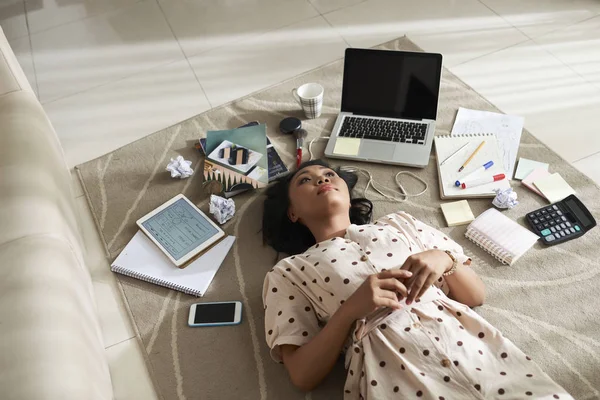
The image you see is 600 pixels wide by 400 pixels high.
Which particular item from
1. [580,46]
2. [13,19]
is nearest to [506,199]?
[580,46]

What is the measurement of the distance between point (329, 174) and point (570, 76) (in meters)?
1.38

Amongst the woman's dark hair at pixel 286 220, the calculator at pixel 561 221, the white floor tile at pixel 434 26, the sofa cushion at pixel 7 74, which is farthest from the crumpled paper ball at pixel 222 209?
the white floor tile at pixel 434 26

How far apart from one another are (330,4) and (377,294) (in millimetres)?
2110

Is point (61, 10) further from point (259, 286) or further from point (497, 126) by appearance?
point (497, 126)

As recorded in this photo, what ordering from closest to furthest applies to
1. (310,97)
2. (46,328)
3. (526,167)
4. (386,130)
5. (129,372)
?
(46,328), (129,372), (526,167), (386,130), (310,97)

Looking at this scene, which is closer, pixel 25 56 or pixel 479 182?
pixel 479 182

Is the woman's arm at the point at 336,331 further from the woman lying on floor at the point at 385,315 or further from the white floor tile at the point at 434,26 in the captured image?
the white floor tile at the point at 434,26

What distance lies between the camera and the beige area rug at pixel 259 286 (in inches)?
68.0

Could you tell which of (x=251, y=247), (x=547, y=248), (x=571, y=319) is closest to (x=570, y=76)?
(x=547, y=248)

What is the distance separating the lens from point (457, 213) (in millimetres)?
2074

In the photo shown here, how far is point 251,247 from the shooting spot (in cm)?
209

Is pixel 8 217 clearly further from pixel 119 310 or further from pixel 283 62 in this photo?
pixel 283 62

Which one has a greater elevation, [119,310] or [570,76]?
[570,76]

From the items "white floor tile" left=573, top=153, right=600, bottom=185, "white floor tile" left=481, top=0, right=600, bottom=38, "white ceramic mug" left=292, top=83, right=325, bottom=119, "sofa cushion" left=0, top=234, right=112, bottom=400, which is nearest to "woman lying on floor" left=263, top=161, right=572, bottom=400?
"sofa cushion" left=0, top=234, right=112, bottom=400
